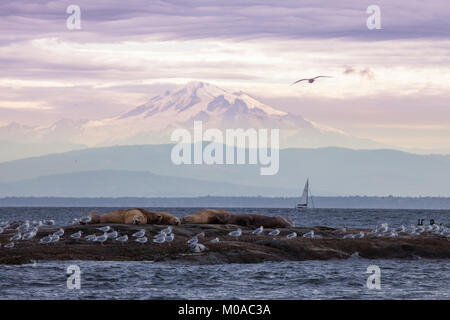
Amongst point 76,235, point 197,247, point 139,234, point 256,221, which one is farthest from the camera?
point 256,221

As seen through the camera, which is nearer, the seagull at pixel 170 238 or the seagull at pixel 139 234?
the seagull at pixel 170 238

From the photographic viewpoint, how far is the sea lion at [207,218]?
203 ft

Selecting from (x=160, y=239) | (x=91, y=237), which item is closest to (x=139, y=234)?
(x=160, y=239)

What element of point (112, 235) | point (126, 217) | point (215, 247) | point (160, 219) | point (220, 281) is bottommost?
point (220, 281)

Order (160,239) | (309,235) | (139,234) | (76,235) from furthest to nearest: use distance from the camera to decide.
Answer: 1. (309,235)
2. (76,235)
3. (139,234)
4. (160,239)

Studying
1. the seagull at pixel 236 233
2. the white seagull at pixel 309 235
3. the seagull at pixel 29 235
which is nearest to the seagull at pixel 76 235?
the seagull at pixel 29 235

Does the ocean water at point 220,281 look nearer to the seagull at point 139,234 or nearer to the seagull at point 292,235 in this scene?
the seagull at point 139,234

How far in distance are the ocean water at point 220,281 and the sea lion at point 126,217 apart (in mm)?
13450

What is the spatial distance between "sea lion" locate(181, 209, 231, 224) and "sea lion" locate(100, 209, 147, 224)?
483 centimetres

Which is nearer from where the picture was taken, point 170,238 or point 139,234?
point 170,238

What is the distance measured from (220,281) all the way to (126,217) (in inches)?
772

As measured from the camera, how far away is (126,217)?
186 ft

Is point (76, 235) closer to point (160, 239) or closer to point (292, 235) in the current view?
point (160, 239)
